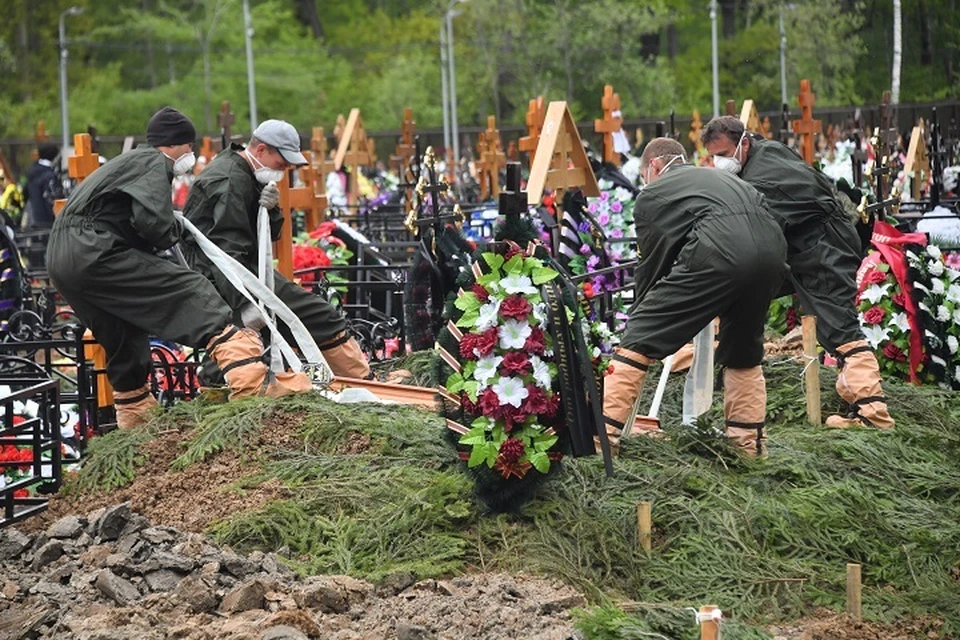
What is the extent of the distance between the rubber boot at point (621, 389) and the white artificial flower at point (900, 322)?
316 centimetres

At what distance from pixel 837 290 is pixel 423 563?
12.1ft

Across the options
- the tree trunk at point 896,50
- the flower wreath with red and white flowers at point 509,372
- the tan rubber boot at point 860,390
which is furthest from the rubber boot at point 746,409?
the tree trunk at point 896,50

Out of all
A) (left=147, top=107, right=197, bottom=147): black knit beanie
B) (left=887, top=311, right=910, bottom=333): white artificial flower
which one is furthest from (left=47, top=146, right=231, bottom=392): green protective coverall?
(left=887, top=311, right=910, bottom=333): white artificial flower

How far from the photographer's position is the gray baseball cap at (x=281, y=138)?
979 centimetres

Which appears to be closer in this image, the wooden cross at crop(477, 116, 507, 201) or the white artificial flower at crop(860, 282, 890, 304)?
the white artificial flower at crop(860, 282, 890, 304)

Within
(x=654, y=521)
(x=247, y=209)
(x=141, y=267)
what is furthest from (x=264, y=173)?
(x=654, y=521)

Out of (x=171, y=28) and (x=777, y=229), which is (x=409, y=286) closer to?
(x=777, y=229)

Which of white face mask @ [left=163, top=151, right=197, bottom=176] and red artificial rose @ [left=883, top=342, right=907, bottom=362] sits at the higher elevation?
white face mask @ [left=163, top=151, right=197, bottom=176]

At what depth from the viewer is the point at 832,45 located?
2281 centimetres

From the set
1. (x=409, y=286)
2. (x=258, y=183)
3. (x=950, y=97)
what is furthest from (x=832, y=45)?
(x=258, y=183)

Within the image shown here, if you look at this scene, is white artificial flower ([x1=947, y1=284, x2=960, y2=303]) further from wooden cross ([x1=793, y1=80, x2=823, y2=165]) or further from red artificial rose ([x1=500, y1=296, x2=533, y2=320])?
wooden cross ([x1=793, y1=80, x2=823, y2=165])

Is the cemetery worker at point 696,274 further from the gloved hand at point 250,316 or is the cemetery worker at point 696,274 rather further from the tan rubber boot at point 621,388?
the gloved hand at point 250,316

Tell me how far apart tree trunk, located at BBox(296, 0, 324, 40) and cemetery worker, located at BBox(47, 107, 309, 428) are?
4652cm

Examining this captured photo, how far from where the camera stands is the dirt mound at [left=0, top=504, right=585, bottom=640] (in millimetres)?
6301
